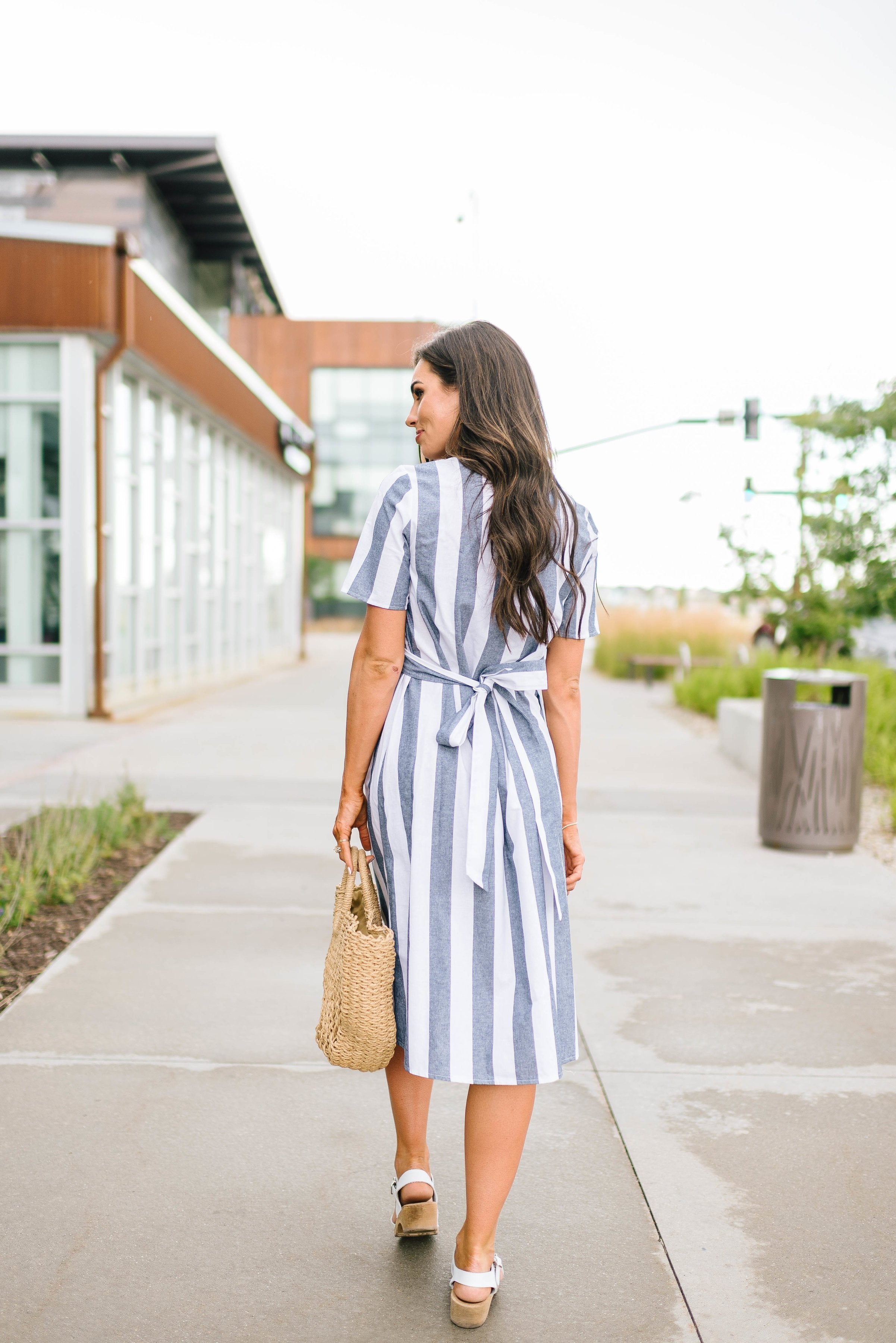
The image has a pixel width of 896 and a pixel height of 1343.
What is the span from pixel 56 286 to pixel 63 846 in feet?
26.9

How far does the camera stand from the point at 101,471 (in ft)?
40.7

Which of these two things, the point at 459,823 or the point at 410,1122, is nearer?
the point at 459,823

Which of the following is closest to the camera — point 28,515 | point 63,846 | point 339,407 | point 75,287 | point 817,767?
point 63,846

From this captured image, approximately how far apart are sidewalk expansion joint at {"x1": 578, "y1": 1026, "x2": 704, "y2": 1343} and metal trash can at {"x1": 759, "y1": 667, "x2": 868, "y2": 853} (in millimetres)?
3225

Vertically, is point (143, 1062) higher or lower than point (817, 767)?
lower

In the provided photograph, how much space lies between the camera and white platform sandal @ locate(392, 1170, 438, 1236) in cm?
265

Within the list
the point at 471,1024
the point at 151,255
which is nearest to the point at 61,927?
the point at 471,1024

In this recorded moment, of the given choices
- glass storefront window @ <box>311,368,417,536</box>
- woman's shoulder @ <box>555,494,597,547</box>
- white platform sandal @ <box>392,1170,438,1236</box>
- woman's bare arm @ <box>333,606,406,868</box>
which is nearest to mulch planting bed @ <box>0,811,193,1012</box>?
white platform sandal @ <box>392,1170,438,1236</box>

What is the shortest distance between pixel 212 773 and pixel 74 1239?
6.57 metres

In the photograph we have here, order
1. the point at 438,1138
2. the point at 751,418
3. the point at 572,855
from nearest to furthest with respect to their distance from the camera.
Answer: the point at 572,855
the point at 438,1138
the point at 751,418

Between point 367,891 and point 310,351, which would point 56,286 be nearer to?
point 367,891

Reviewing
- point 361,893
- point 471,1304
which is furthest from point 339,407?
point 471,1304

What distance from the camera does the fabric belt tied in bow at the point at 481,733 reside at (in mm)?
2344

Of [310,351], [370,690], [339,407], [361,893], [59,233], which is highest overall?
[310,351]
